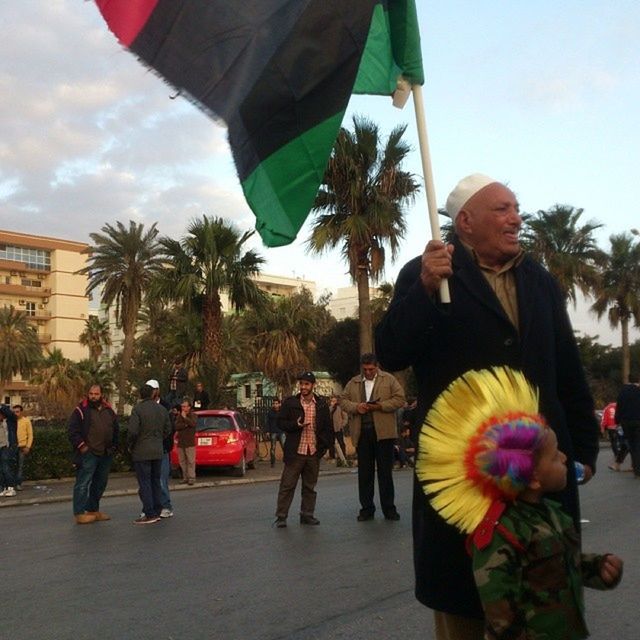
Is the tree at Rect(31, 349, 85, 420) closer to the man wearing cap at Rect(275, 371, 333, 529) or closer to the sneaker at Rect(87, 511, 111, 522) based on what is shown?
the sneaker at Rect(87, 511, 111, 522)

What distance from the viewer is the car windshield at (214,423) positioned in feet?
68.1

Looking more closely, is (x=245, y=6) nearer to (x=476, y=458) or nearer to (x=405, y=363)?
(x=405, y=363)

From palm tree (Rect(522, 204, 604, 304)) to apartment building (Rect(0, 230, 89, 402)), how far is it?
60.2m

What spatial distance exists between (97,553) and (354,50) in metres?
6.76

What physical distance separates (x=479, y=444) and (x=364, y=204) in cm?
2515

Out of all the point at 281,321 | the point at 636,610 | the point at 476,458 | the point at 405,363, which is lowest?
the point at 636,610

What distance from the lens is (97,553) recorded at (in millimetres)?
9008

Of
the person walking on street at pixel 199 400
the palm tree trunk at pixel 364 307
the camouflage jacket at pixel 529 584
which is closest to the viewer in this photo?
the camouflage jacket at pixel 529 584

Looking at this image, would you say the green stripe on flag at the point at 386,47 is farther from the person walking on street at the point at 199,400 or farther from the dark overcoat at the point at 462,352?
the person walking on street at the point at 199,400

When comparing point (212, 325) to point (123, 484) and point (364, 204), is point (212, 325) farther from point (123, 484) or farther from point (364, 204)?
point (123, 484)

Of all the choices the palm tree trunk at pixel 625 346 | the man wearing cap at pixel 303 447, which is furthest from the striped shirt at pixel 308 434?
the palm tree trunk at pixel 625 346

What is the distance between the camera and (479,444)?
8.80ft

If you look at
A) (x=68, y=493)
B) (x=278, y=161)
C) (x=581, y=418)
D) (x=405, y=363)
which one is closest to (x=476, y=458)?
(x=405, y=363)

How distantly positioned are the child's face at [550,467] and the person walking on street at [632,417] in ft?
49.7
